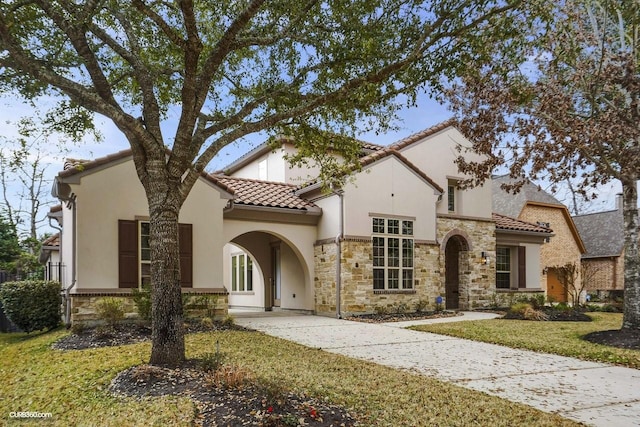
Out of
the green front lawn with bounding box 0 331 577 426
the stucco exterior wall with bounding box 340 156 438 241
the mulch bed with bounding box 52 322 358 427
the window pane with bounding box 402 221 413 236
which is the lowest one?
the green front lawn with bounding box 0 331 577 426

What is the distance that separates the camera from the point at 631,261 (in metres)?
10.9

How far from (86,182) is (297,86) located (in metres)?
6.64

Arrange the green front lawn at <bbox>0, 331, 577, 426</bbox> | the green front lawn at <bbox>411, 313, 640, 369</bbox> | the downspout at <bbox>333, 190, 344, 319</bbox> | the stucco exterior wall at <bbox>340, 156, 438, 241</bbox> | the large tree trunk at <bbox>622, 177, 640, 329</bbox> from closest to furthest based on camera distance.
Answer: the green front lawn at <bbox>0, 331, 577, 426</bbox> < the green front lawn at <bbox>411, 313, 640, 369</bbox> < the large tree trunk at <bbox>622, 177, 640, 329</bbox> < the downspout at <bbox>333, 190, 344, 319</bbox> < the stucco exterior wall at <bbox>340, 156, 438, 241</bbox>

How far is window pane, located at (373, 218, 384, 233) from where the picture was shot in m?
16.0

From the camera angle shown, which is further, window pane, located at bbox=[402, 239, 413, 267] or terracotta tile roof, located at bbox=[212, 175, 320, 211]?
window pane, located at bbox=[402, 239, 413, 267]

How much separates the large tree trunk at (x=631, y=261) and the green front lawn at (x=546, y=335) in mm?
1177

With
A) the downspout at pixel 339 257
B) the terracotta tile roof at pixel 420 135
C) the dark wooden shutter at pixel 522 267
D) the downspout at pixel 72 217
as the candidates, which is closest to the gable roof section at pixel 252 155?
the terracotta tile roof at pixel 420 135

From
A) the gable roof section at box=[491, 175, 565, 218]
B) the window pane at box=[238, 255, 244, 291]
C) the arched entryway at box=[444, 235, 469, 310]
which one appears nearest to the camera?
the arched entryway at box=[444, 235, 469, 310]

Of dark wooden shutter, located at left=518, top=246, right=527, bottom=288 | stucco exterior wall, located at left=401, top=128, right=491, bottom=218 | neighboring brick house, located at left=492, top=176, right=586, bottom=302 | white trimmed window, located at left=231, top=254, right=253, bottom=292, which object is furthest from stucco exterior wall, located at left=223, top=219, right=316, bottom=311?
neighboring brick house, located at left=492, top=176, right=586, bottom=302

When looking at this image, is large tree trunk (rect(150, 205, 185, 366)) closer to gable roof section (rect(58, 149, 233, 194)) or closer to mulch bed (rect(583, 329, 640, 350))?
gable roof section (rect(58, 149, 233, 194))

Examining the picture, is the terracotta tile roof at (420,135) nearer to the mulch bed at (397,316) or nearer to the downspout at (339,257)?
the downspout at (339,257)

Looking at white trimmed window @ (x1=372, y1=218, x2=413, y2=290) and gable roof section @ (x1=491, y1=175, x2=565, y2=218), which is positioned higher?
gable roof section @ (x1=491, y1=175, x2=565, y2=218)

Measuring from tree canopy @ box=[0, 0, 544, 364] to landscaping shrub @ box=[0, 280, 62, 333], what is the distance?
6209 mm

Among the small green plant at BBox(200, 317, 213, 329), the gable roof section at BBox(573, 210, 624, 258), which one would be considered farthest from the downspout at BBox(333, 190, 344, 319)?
the gable roof section at BBox(573, 210, 624, 258)
